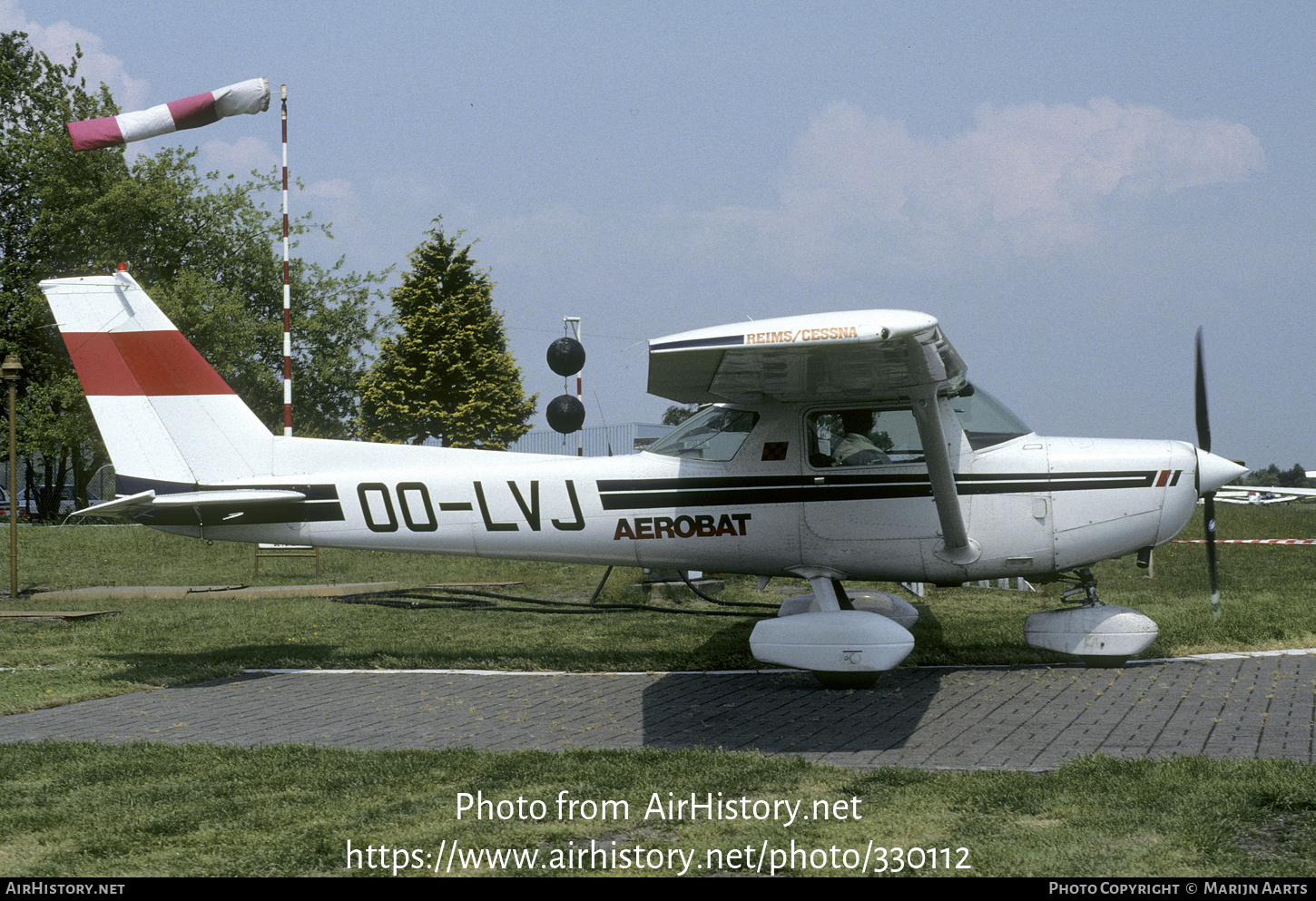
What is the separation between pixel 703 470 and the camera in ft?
26.8

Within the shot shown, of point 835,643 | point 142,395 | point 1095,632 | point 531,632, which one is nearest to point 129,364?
point 142,395

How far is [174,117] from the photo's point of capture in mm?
14539

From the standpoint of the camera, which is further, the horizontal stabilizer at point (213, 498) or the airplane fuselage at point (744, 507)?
the horizontal stabilizer at point (213, 498)

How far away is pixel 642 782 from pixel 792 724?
5.92 ft

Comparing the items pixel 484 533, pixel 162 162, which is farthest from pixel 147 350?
pixel 162 162

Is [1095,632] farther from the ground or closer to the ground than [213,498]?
closer to the ground

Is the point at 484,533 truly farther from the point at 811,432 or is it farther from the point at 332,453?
the point at 811,432

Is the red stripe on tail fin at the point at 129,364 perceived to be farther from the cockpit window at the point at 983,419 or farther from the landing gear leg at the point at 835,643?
the cockpit window at the point at 983,419

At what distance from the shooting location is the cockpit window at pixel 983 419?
26.4ft

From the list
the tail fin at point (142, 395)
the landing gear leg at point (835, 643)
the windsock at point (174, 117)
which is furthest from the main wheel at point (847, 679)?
→ the windsock at point (174, 117)

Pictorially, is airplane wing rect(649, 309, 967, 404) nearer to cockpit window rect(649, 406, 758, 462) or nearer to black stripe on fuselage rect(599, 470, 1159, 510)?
cockpit window rect(649, 406, 758, 462)

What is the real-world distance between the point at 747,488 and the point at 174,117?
11.4 metres

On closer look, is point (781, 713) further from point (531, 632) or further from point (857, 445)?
point (531, 632)

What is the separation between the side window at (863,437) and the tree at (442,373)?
28455mm
